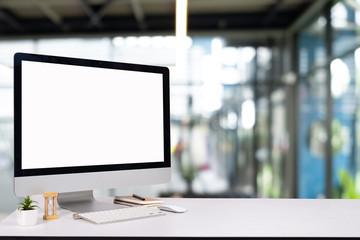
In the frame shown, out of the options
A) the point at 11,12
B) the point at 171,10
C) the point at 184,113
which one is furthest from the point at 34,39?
the point at 184,113

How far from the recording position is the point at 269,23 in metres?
6.42

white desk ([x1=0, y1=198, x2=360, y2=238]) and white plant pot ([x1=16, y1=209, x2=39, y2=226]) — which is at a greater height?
white plant pot ([x1=16, y1=209, x2=39, y2=226])

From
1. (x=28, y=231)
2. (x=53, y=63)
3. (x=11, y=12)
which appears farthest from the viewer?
(x=11, y=12)

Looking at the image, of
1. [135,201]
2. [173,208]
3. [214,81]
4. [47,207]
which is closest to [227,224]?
[173,208]

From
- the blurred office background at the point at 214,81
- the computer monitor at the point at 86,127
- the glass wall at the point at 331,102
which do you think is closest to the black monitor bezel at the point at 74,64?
A: the computer monitor at the point at 86,127

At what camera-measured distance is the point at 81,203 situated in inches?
59.9

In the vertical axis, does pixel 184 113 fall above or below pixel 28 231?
above

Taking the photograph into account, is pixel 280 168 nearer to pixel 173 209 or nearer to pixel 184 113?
pixel 184 113

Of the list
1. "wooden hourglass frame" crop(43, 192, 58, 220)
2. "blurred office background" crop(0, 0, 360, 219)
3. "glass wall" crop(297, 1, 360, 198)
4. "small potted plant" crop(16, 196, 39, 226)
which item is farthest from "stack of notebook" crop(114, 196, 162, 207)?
"blurred office background" crop(0, 0, 360, 219)

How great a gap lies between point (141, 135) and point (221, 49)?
511cm

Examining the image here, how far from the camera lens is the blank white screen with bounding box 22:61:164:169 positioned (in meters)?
1.30

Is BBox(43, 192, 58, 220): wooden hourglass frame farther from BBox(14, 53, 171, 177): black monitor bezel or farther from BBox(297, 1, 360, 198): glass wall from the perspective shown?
BBox(297, 1, 360, 198): glass wall

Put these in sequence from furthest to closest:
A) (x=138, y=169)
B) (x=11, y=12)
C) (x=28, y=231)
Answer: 1. (x=11, y=12)
2. (x=138, y=169)
3. (x=28, y=231)

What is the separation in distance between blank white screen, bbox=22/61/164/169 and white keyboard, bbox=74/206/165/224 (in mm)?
192
